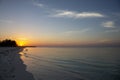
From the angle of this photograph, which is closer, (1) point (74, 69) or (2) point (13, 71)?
(2) point (13, 71)

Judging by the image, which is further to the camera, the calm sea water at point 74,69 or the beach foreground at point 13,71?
the calm sea water at point 74,69

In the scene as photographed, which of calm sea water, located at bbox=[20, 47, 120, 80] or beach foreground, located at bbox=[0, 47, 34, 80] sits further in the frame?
calm sea water, located at bbox=[20, 47, 120, 80]

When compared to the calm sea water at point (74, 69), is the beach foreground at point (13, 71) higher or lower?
higher

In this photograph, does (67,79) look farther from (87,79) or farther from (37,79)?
(37,79)

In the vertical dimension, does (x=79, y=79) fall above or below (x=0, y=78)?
below

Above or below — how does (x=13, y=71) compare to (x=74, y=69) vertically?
above

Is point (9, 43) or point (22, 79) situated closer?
point (22, 79)

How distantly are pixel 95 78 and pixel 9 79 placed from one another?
11.2 m

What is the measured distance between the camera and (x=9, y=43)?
6245 inches

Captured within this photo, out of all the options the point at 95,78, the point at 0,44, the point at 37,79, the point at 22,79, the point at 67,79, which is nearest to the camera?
the point at 22,79

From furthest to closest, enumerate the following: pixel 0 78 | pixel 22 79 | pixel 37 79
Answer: pixel 37 79, pixel 22 79, pixel 0 78

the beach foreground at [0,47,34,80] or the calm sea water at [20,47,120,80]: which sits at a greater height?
the beach foreground at [0,47,34,80]

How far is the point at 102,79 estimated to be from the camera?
17.2 meters

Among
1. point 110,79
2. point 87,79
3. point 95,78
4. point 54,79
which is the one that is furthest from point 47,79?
point 110,79
